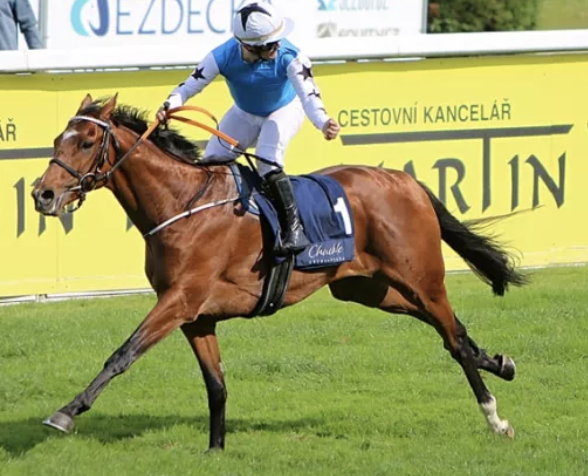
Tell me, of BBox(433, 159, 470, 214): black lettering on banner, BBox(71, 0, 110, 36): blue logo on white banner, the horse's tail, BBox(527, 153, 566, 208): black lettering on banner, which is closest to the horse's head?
the horse's tail

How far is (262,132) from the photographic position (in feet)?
Answer: 25.9

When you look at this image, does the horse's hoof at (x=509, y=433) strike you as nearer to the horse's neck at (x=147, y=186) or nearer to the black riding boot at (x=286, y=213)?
the black riding boot at (x=286, y=213)

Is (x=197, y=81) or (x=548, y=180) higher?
(x=197, y=81)

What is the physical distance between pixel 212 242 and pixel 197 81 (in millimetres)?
905

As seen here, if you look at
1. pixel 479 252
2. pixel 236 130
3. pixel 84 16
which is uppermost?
pixel 236 130

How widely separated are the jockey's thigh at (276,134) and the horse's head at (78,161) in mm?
881

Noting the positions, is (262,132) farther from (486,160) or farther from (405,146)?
(486,160)

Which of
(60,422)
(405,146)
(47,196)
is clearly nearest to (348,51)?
(405,146)

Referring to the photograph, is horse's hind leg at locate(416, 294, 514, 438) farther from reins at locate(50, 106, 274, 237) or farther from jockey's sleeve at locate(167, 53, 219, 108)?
jockey's sleeve at locate(167, 53, 219, 108)

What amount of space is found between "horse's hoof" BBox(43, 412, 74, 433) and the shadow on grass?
0.85 meters

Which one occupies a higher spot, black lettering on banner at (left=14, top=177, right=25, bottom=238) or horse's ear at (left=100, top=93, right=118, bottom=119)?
horse's ear at (left=100, top=93, right=118, bottom=119)

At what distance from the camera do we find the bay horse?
284 inches

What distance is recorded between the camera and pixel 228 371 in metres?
9.32

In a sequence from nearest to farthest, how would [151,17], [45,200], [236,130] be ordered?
[45,200] → [236,130] → [151,17]
